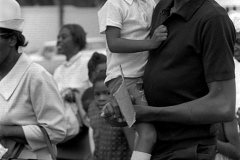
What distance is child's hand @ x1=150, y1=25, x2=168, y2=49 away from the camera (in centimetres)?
288

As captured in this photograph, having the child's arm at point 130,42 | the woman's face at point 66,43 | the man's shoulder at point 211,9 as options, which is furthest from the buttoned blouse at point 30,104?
the woman's face at point 66,43

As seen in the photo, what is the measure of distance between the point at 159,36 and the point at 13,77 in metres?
1.42

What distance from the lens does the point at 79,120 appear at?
6.37 m

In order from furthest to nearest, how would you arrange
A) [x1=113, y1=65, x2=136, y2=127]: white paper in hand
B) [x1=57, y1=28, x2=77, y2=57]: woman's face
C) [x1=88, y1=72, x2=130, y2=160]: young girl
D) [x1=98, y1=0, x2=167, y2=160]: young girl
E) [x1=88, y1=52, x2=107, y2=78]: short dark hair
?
1. [x1=57, y1=28, x2=77, y2=57]: woman's face
2. [x1=88, y1=52, x2=107, y2=78]: short dark hair
3. [x1=88, y1=72, x2=130, y2=160]: young girl
4. [x1=98, y1=0, x2=167, y2=160]: young girl
5. [x1=113, y1=65, x2=136, y2=127]: white paper in hand

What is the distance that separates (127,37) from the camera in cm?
342

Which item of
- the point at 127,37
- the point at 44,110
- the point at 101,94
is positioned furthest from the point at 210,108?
the point at 101,94

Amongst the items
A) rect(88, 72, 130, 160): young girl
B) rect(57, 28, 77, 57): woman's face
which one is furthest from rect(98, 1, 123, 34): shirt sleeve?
rect(57, 28, 77, 57): woman's face

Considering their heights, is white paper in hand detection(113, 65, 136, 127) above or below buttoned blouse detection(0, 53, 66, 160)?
above

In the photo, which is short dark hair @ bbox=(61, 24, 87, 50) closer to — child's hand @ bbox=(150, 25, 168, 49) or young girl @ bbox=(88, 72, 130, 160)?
young girl @ bbox=(88, 72, 130, 160)

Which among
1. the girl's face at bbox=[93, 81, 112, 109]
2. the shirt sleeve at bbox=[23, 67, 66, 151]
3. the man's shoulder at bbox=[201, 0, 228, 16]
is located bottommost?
the girl's face at bbox=[93, 81, 112, 109]

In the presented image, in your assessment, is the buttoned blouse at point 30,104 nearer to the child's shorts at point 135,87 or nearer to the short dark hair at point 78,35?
the child's shorts at point 135,87

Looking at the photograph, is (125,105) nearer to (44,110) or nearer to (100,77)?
(44,110)

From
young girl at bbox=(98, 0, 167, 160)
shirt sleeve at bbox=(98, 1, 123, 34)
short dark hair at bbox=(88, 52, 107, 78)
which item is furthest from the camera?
short dark hair at bbox=(88, 52, 107, 78)

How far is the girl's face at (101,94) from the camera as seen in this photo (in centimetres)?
519
